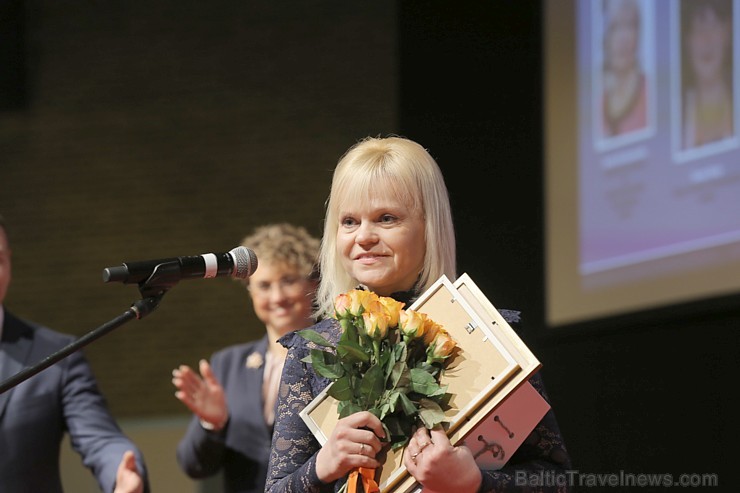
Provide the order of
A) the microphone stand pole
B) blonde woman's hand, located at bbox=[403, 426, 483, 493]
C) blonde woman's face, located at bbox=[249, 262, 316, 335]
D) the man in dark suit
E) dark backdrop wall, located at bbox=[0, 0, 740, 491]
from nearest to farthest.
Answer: blonde woman's hand, located at bbox=[403, 426, 483, 493], the microphone stand pole, the man in dark suit, blonde woman's face, located at bbox=[249, 262, 316, 335], dark backdrop wall, located at bbox=[0, 0, 740, 491]

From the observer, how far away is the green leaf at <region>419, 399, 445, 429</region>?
1.68 meters

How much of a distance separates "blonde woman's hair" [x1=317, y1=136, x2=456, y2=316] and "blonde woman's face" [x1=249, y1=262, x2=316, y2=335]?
1.68 meters

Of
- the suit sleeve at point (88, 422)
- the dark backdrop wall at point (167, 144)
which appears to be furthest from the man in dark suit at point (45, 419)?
the dark backdrop wall at point (167, 144)

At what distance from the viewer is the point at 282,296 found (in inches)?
147

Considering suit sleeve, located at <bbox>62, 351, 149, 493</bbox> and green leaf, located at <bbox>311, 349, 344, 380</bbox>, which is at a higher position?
green leaf, located at <bbox>311, 349, 344, 380</bbox>

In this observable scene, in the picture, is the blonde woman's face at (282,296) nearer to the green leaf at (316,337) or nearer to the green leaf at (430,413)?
the green leaf at (316,337)

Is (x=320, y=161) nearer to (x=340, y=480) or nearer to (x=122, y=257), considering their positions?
(x=122, y=257)

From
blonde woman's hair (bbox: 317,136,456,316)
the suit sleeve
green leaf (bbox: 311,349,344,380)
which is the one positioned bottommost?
the suit sleeve

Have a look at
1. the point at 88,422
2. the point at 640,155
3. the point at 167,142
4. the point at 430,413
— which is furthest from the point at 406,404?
the point at 167,142

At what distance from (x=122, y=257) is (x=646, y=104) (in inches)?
164

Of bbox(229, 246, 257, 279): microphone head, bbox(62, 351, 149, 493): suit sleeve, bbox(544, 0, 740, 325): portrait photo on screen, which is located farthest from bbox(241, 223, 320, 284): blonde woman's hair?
bbox(229, 246, 257, 279): microphone head

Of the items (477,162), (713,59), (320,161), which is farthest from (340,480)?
(320,161)

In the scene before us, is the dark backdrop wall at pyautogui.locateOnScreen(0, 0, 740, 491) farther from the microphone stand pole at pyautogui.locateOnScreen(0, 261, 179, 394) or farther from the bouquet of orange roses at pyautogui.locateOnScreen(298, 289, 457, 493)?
the bouquet of orange roses at pyautogui.locateOnScreen(298, 289, 457, 493)

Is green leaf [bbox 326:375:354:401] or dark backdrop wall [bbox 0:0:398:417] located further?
dark backdrop wall [bbox 0:0:398:417]
